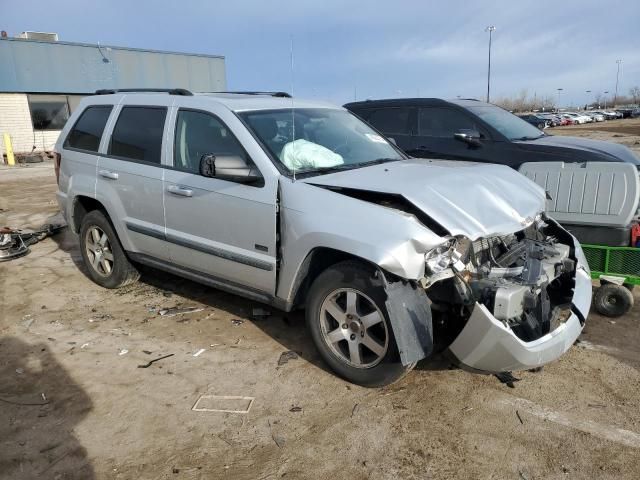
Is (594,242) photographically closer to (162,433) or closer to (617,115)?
(162,433)

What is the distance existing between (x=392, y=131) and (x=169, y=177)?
3.92m

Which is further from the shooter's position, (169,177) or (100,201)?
(100,201)

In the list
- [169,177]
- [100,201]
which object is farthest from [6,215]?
[169,177]

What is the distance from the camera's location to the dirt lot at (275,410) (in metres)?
2.73

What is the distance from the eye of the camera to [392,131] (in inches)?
289

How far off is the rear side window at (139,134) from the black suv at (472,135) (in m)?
3.66

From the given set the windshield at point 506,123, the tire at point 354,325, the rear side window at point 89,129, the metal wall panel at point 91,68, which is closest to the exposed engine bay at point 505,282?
the tire at point 354,325

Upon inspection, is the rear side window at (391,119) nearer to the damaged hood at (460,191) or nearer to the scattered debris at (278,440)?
the damaged hood at (460,191)

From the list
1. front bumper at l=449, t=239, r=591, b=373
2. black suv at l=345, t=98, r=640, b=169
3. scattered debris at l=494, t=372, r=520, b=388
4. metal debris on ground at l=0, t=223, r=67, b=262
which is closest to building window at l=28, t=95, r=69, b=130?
metal debris on ground at l=0, t=223, r=67, b=262

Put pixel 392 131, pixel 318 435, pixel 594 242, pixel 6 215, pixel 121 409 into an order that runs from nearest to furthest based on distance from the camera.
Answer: pixel 318 435 → pixel 121 409 → pixel 594 242 → pixel 392 131 → pixel 6 215

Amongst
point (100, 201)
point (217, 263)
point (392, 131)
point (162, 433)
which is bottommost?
point (162, 433)

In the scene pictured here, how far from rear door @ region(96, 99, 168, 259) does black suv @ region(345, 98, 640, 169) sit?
12.1 ft

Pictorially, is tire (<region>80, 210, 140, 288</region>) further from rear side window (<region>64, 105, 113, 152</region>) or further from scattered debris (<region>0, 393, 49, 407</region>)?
scattered debris (<region>0, 393, 49, 407</region>)

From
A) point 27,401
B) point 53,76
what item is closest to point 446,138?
point 27,401
